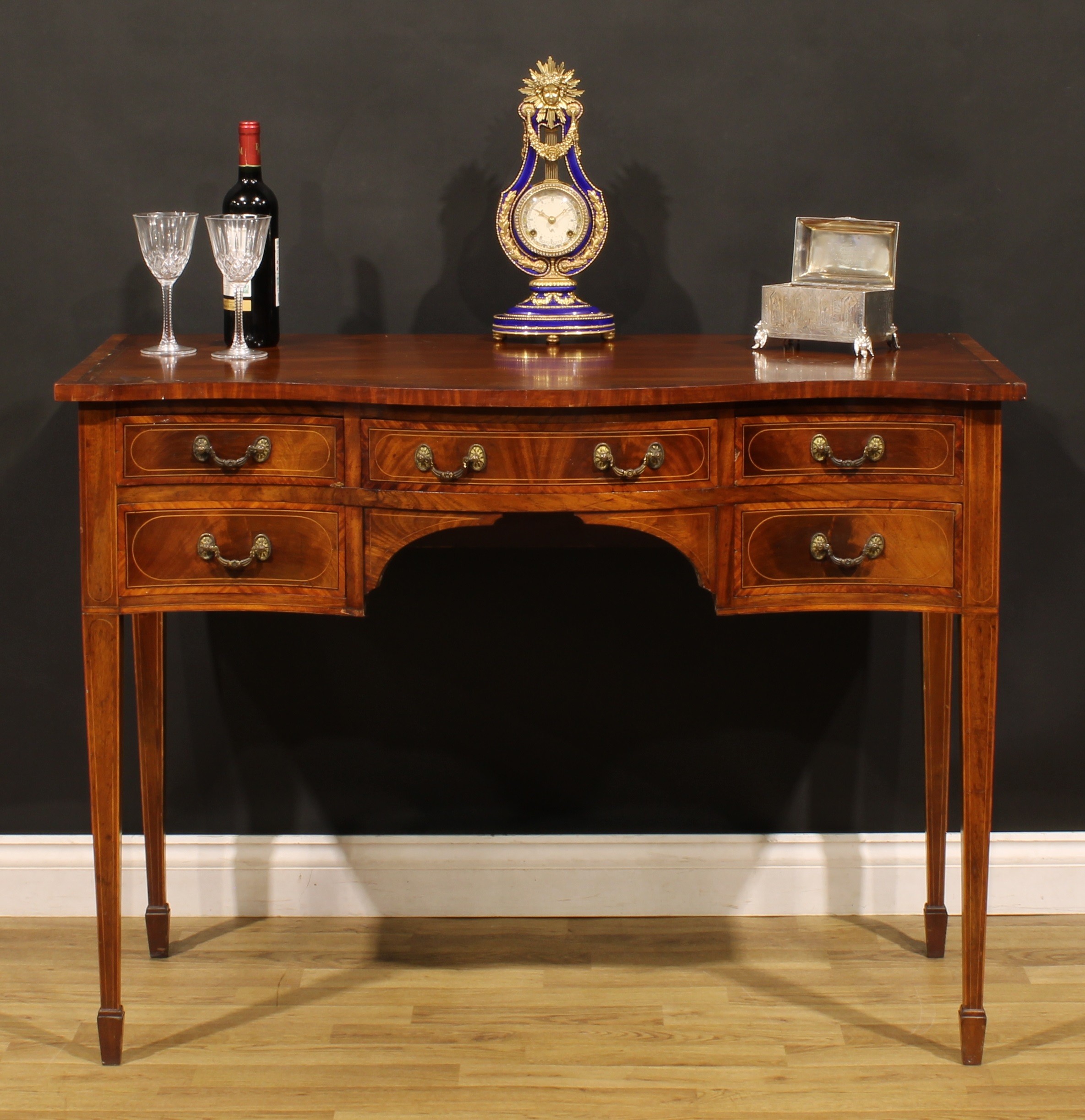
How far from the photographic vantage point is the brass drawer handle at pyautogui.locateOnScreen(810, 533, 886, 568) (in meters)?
2.00

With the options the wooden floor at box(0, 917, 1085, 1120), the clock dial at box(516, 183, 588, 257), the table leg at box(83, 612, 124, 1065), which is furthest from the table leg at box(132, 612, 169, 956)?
A: the clock dial at box(516, 183, 588, 257)

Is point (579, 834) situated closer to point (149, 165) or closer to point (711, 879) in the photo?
point (711, 879)

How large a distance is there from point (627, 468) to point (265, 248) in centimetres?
66

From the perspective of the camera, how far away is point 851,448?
6.53ft

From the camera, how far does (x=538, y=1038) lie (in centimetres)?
228

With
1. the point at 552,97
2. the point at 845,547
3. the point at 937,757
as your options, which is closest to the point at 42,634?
the point at 552,97

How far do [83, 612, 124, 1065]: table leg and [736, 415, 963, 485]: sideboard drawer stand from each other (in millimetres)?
924

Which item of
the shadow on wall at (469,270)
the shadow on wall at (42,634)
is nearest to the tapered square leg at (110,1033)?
the shadow on wall at (42,634)

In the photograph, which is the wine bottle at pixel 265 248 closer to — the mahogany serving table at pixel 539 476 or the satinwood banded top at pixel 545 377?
the satinwood banded top at pixel 545 377

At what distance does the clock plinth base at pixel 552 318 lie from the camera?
228 cm

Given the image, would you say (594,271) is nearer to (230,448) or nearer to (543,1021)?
(230,448)

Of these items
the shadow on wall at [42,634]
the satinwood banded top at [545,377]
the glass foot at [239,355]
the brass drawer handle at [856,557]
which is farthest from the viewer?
the shadow on wall at [42,634]

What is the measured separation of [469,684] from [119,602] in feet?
2.60

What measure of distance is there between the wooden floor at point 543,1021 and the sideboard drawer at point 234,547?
76 centimetres
